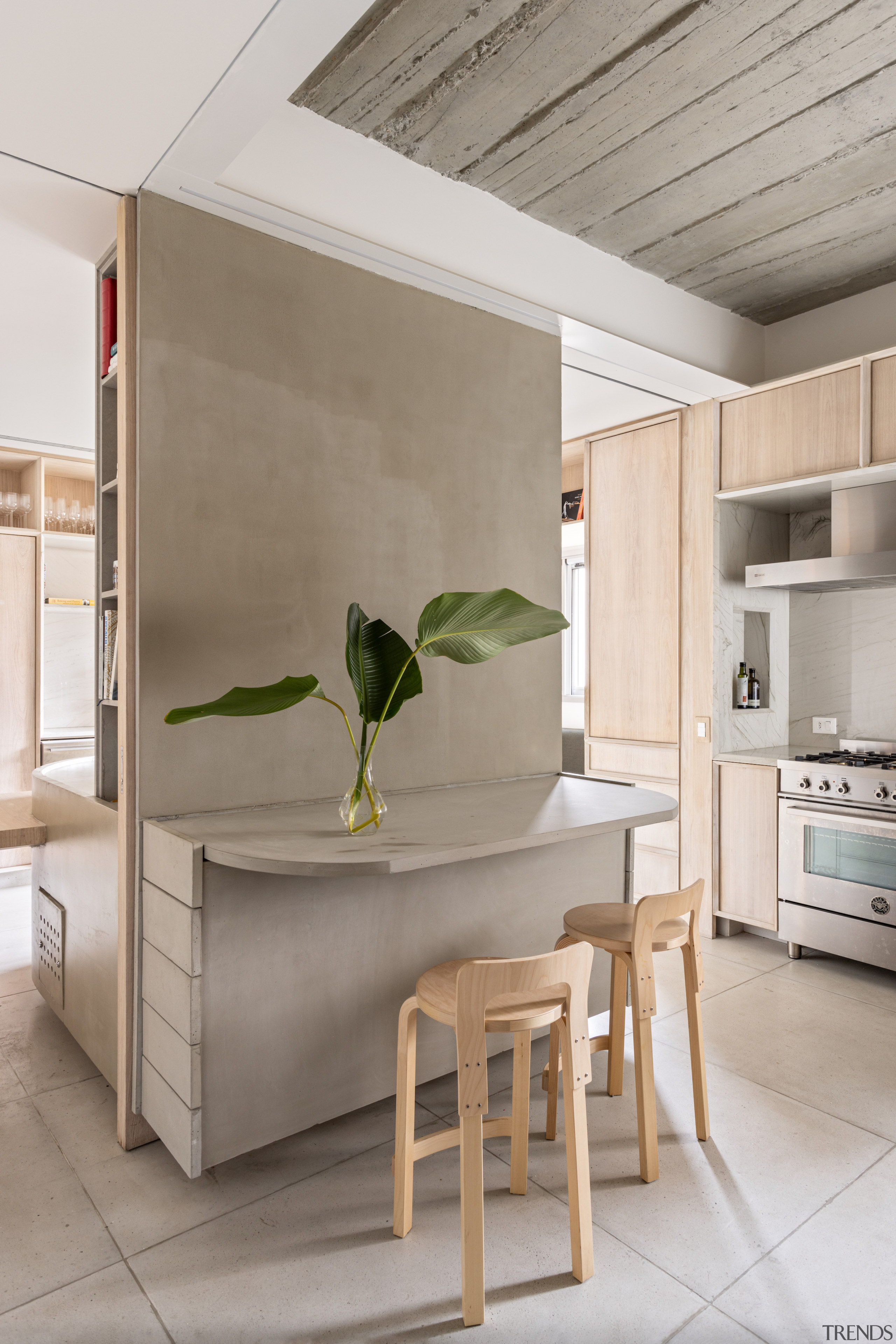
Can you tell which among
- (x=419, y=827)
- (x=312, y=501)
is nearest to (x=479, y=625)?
(x=419, y=827)

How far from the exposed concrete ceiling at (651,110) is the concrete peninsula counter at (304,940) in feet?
6.59


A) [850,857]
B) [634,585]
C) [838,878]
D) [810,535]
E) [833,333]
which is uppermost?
[833,333]

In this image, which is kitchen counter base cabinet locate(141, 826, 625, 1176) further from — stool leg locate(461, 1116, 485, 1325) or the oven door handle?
the oven door handle

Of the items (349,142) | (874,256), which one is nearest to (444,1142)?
(349,142)

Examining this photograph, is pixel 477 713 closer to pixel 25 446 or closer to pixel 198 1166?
pixel 198 1166

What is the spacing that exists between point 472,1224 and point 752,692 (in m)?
3.07

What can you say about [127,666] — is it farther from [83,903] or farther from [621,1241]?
[621,1241]

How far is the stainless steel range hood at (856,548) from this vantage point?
3.26m

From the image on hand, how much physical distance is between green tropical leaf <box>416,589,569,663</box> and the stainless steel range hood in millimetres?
1938

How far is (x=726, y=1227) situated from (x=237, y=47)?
274cm

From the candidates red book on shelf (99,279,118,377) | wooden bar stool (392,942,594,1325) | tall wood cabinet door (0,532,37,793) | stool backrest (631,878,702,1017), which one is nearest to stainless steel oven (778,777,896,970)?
stool backrest (631,878,702,1017)

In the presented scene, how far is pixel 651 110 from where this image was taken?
2.38 metres

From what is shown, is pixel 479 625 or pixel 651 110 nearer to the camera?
pixel 479 625

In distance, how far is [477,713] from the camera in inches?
109
